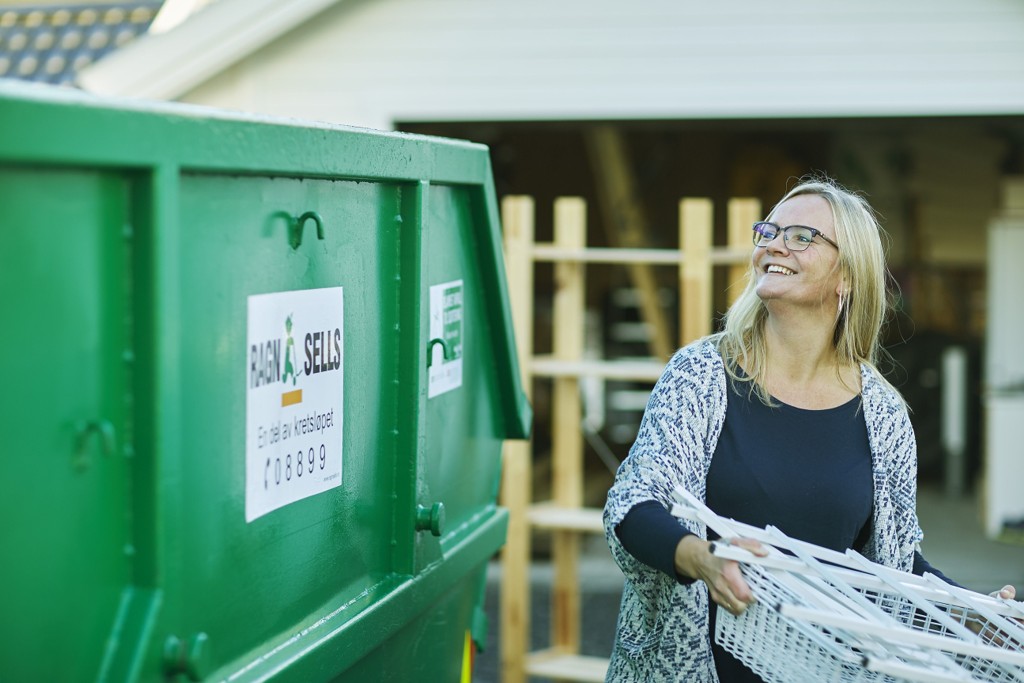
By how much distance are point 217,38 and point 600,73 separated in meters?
2.19

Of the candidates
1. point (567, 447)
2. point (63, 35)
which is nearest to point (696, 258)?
point (567, 447)

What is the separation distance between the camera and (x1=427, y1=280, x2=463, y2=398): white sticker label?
2.96 m

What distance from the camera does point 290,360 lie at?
225 cm

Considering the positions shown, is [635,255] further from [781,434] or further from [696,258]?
[781,434]

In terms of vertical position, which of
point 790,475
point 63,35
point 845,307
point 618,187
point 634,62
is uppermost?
point 63,35

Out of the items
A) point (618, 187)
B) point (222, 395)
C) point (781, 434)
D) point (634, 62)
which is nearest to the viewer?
point (222, 395)

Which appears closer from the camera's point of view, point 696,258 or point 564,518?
point 696,258

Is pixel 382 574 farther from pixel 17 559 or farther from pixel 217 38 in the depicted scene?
pixel 217 38

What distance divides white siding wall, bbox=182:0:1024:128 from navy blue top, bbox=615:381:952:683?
4.26m

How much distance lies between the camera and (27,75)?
885 centimetres

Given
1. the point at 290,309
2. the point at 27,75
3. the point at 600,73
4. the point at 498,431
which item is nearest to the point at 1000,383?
the point at 600,73

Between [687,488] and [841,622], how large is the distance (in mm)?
670

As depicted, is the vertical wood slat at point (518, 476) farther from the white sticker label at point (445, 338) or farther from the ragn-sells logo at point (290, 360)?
the ragn-sells logo at point (290, 360)

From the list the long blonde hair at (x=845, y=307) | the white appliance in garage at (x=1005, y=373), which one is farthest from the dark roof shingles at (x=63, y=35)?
the long blonde hair at (x=845, y=307)
